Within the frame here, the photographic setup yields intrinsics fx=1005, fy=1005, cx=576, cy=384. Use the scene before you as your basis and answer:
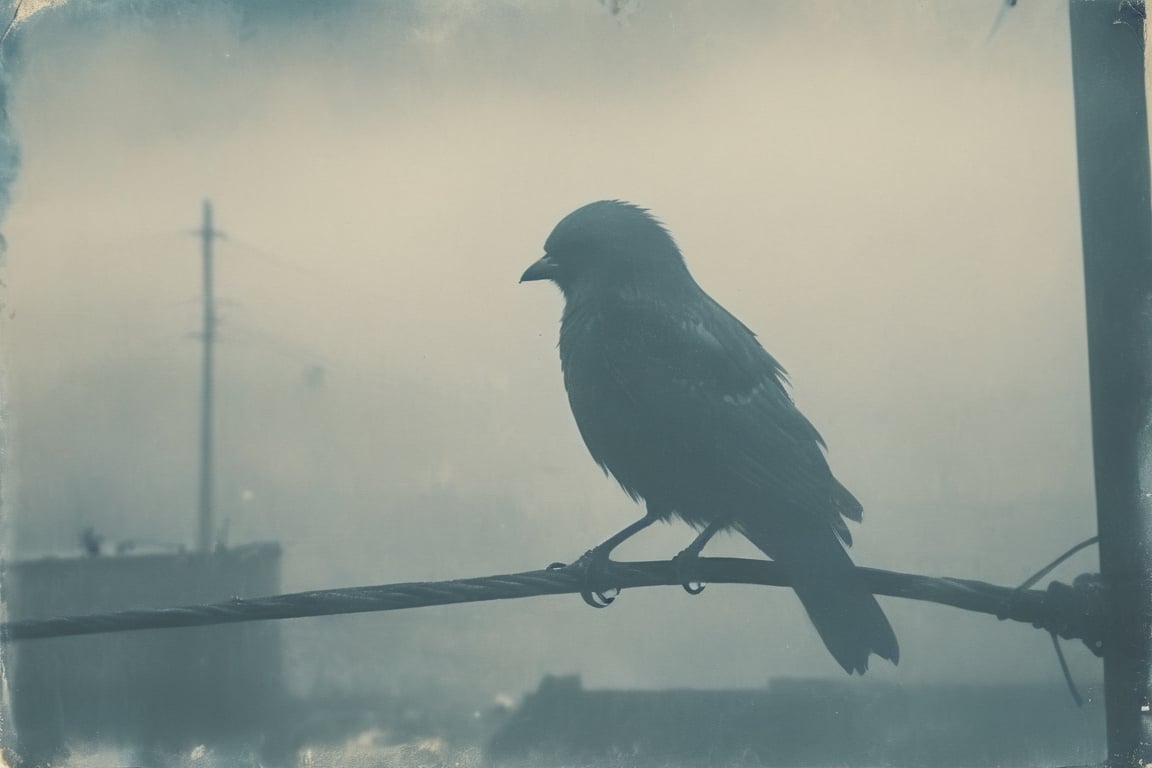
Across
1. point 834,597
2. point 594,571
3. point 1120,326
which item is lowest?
point 834,597

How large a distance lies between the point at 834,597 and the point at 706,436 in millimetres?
608

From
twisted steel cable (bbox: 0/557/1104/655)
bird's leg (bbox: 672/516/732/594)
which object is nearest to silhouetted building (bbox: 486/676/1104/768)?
bird's leg (bbox: 672/516/732/594)

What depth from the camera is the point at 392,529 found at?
3.29 metres

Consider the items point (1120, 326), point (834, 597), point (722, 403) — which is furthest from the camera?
point (722, 403)

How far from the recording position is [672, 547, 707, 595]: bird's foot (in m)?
2.74

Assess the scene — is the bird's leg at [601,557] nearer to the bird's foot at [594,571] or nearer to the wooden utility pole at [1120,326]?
the bird's foot at [594,571]

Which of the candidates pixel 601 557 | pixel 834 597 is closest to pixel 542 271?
pixel 601 557

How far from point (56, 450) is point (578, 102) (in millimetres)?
2135

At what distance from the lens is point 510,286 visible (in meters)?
3.39

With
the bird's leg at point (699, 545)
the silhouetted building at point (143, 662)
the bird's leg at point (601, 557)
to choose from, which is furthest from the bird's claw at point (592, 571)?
the silhouetted building at point (143, 662)

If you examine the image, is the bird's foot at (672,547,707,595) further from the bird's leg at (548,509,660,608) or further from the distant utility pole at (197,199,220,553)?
the distant utility pole at (197,199,220,553)

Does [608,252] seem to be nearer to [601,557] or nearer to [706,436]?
[706,436]

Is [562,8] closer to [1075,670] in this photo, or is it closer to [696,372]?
[696,372]

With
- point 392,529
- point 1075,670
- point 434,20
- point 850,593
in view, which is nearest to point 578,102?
point 434,20
